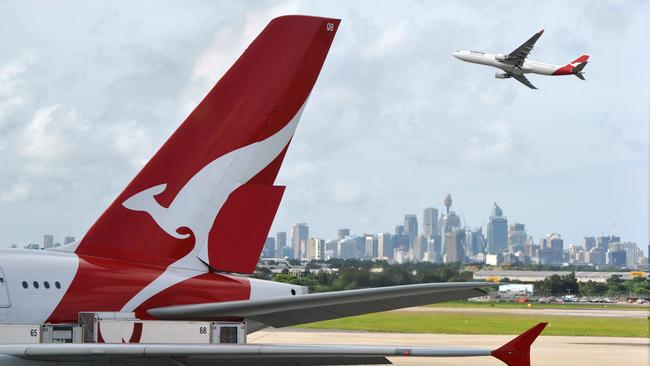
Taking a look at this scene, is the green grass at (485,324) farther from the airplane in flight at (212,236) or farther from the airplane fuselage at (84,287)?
the airplane fuselage at (84,287)

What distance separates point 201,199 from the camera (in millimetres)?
19172

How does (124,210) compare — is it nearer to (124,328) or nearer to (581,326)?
(124,328)

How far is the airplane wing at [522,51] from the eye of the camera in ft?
286

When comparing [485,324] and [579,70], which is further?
[579,70]

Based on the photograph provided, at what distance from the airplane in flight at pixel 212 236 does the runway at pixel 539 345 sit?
19.1 meters

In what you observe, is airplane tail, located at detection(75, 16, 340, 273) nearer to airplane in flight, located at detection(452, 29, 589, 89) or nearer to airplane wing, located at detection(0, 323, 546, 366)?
airplane wing, located at detection(0, 323, 546, 366)

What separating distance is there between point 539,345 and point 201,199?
1486 inches

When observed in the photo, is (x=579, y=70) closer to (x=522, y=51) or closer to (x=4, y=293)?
(x=522, y=51)

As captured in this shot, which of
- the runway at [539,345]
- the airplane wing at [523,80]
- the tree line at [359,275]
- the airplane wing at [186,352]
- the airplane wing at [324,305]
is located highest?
the airplane wing at [523,80]

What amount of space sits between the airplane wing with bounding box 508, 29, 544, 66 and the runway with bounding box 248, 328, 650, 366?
31012mm

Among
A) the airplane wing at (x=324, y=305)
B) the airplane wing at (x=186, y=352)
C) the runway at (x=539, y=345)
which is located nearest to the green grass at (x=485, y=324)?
the runway at (x=539, y=345)

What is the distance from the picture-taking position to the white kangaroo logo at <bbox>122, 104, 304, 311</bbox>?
62.2 feet

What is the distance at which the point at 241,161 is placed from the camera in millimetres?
19438

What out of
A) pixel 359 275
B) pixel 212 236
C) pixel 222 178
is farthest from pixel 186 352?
pixel 359 275
